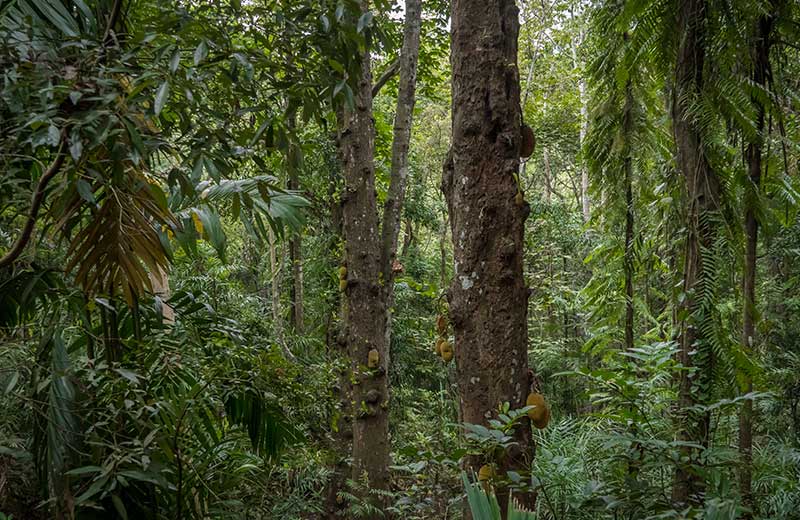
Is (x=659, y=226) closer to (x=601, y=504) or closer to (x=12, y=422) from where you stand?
Answer: (x=601, y=504)

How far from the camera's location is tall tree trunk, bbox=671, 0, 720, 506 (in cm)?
251

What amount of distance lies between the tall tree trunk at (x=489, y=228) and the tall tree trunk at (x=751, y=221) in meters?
A: 1.24

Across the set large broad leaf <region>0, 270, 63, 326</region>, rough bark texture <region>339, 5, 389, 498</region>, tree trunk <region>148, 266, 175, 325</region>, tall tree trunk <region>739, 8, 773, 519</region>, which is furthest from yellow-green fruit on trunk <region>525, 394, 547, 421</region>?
rough bark texture <region>339, 5, 389, 498</region>

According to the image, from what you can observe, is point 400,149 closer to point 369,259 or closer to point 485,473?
point 369,259

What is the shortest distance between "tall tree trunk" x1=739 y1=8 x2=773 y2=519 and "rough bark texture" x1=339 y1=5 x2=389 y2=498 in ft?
7.79

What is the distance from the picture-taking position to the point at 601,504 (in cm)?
210

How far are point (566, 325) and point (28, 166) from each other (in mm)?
9864

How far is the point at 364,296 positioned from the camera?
14.6ft

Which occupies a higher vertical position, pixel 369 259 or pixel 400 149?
pixel 400 149

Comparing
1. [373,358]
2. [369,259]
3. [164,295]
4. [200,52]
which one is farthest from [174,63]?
[373,358]

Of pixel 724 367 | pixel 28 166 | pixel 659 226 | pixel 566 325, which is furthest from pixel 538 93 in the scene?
pixel 28 166

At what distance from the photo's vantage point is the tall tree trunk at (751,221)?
109 inches

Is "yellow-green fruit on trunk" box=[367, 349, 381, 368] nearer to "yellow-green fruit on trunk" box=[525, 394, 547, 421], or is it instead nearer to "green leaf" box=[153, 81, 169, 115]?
"yellow-green fruit on trunk" box=[525, 394, 547, 421]

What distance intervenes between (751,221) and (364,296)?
263 cm
